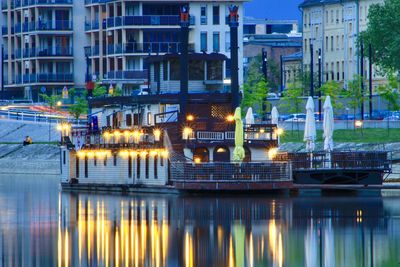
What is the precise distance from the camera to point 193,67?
314 ft

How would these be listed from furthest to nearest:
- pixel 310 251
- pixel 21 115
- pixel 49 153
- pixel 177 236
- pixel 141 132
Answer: pixel 21 115 → pixel 49 153 → pixel 141 132 → pixel 177 236 → pixel 310 251

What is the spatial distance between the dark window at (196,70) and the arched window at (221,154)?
5267 millimetres

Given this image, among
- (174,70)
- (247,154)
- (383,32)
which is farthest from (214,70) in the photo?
(383,32)

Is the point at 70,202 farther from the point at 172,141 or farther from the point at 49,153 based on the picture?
the point at 49,153

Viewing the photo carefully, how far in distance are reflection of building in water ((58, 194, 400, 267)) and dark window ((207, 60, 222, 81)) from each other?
8.80m

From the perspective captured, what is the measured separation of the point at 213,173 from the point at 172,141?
4174 mm

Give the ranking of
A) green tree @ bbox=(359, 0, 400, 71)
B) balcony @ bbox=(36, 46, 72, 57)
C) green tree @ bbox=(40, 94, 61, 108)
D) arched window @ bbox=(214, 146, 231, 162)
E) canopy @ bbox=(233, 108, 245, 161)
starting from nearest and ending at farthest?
canopy @ bbox=(233, 108, 245, 161) < arched window @ bbox=(214, 146, 231, 162) < green tree @ bbox=(40, 94, 61, 108) < balcony @ bbox=(36, 46, 72, 57) < green tree @ bbox=(359, 0, 400, 71)

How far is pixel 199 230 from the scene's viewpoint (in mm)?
69938

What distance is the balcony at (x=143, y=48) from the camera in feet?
553

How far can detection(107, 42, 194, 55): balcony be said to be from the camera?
16855cm

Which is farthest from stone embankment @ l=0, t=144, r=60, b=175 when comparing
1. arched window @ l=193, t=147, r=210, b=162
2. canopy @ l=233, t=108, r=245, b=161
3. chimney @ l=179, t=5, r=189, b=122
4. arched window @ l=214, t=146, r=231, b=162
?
canopy @ l=233, t=108, r=245, b=161

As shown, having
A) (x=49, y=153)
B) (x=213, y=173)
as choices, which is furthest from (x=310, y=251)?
(x=49, y=153)

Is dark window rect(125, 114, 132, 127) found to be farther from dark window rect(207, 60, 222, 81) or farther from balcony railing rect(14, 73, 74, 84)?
balcony railing rect(14, 73, 74, 84)

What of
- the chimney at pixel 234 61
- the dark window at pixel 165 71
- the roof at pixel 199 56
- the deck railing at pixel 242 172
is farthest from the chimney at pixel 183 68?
the deck railing at pixel 242 172
